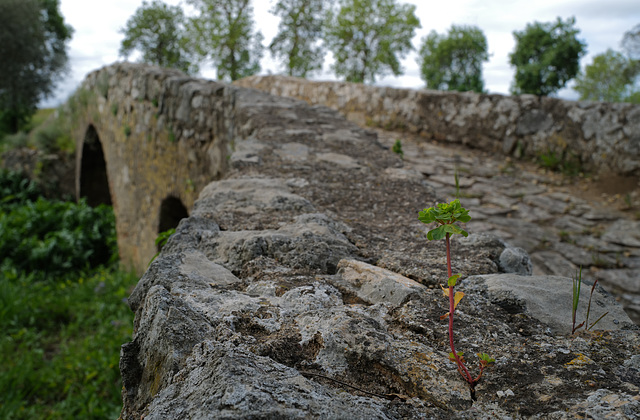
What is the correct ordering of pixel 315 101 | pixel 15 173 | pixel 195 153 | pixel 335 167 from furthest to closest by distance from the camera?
pixel 15 173 < pixel 315 101 < pixel 195 153 < pixel 335 167

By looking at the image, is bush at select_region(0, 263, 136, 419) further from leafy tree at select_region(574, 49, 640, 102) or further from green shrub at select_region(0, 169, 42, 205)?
leafy tree at select_region(574, 49, 640, 102)

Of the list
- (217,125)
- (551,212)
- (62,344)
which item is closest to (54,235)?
(62,344)

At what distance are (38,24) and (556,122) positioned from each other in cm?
1961

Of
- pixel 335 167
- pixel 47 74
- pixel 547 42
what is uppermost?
pixel 547 42

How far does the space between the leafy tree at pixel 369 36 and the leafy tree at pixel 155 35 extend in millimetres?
7682

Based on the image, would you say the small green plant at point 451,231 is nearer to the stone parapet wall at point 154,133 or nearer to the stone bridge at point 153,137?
the stone parapet wall at point 154,133

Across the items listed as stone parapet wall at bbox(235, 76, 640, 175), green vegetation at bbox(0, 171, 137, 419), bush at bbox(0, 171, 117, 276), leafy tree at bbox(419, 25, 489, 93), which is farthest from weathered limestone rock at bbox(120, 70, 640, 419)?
leafy tree at bbox(419, 25, 489, 93)

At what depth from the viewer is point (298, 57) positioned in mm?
20031

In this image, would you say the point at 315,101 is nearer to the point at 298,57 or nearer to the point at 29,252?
the point at 29,252

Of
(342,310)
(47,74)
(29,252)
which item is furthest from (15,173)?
(342,310)

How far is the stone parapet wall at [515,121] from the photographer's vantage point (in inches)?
182

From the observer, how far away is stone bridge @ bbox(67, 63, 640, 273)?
4297 millimetres

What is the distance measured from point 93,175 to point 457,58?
20.4 meters

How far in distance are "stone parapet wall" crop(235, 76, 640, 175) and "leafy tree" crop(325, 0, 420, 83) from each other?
15953 millimetres
